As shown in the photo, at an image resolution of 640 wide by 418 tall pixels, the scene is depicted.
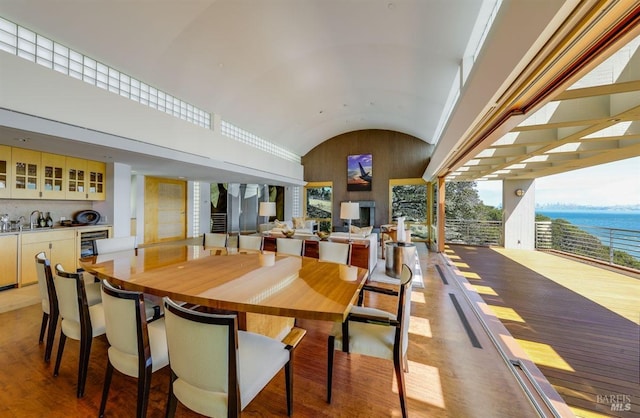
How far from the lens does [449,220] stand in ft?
28.2

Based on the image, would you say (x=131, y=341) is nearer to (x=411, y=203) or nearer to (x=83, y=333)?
(x=83, y=333)

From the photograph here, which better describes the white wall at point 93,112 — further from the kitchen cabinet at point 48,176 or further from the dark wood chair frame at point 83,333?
the dark wood chair frame at point 83,333

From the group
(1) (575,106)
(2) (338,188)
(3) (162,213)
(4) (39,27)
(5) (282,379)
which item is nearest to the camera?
(5) (282,379)

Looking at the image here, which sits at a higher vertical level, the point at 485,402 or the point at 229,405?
the point at 229,405

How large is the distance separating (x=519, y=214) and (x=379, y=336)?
8.31 m

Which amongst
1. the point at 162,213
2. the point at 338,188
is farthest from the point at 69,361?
the point at 338,188

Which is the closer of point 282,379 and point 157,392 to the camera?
point 157,392

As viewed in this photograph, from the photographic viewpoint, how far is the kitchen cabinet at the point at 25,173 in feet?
12.0

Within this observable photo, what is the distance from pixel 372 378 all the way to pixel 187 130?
533 centimetres

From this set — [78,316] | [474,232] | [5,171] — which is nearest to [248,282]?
[78,316]

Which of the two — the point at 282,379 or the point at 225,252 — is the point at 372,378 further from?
the point at 225,252

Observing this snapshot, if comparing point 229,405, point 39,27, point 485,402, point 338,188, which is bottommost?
point 485,402

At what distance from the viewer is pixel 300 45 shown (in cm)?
466

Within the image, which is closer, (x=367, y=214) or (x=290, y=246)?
(x=290, y=246)
